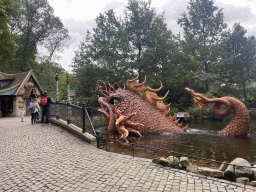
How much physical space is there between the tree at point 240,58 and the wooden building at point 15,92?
79.9ft

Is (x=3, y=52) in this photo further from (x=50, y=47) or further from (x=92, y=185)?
(x=92, y=185)

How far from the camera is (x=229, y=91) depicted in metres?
25.8

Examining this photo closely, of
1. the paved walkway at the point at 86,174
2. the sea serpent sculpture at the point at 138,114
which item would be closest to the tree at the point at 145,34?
the sea serpent sculpture at the point at 138,114

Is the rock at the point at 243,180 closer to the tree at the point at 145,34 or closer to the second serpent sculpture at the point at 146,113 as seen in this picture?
the second serpent sculpture at the point at 146,113

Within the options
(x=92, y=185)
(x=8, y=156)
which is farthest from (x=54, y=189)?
(x=8, y=156)

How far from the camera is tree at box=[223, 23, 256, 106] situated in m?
24.8

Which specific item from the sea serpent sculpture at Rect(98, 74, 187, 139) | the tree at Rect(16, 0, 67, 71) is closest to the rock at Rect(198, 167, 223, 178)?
the sea serpent sculpture at Rect(98, 74, 187, 139)

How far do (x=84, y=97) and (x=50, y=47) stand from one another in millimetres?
13789

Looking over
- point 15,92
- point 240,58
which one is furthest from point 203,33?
point 15,92

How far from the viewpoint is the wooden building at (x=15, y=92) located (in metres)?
20.6

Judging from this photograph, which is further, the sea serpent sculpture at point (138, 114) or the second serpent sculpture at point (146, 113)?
the sea serpent sculpture at point (138, 114)

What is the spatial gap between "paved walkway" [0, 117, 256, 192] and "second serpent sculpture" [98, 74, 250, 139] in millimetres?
3872

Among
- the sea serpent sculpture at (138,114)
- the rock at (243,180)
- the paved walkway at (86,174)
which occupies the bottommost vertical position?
the paved walkway at (86,174)

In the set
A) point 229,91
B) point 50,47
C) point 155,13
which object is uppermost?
point 155,13
